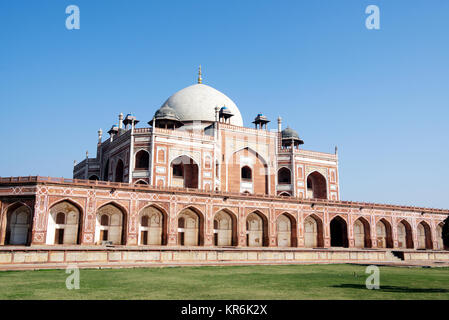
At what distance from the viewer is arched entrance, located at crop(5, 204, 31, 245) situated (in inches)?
984

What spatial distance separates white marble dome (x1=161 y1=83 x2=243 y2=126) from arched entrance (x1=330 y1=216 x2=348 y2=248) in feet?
50.6

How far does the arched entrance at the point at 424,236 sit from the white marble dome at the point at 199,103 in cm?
2209

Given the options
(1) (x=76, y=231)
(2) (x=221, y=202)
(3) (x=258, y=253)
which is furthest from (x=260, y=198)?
(1) (x=76, y=231)

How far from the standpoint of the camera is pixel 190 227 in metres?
29.5

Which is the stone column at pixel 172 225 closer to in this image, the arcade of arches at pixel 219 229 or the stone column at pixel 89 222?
the arcade of arches at pixel 219 229

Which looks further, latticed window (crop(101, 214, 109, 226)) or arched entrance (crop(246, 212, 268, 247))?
arched entrance (crop(246, 212, 268, 247))

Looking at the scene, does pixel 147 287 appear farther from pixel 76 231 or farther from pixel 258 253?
pixel 76 231

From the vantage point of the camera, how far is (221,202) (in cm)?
3005

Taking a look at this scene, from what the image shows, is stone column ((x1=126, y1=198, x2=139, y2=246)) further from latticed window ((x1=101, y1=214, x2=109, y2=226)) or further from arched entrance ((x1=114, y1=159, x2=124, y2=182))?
arched entrance ((x1=114, y1=159, x2=124, y2=182))

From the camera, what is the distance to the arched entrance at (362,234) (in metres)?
36.0

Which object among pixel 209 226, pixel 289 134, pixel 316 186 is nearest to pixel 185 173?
pixel 209 226

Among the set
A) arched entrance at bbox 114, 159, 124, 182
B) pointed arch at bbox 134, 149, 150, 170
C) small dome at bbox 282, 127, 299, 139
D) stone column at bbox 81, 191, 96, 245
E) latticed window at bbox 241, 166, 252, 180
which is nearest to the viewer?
stone column at bbox 81, 191, 96, 245

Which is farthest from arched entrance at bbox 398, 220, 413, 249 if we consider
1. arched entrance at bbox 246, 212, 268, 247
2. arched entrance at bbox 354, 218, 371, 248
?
arched entrance at bbox 246, 212, 268, 247
